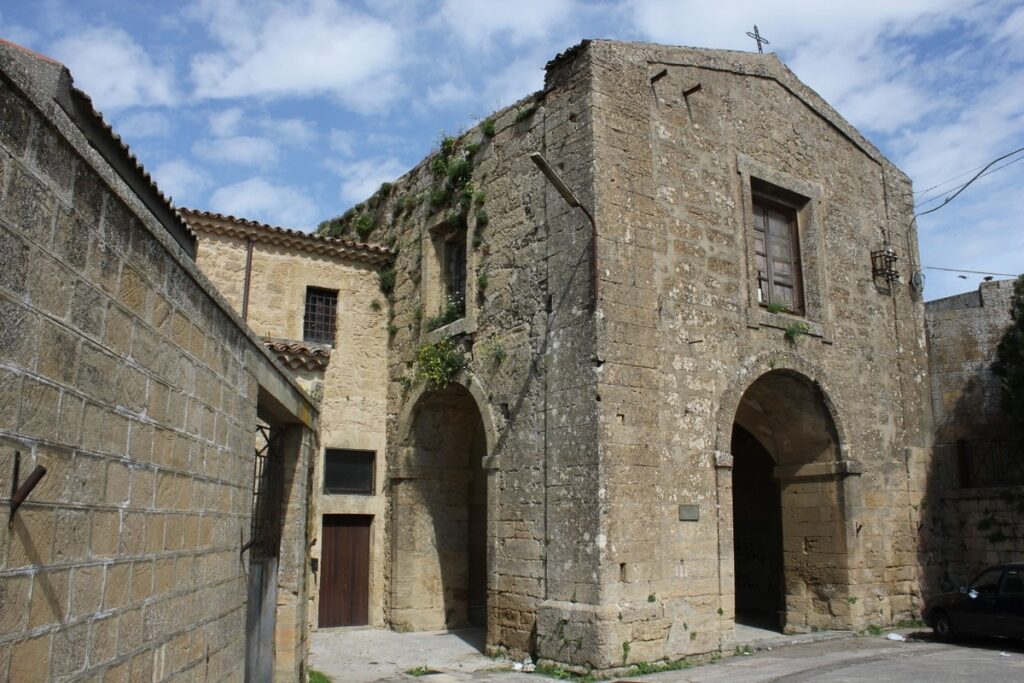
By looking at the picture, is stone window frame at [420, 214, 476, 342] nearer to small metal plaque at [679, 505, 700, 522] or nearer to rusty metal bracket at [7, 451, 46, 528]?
small metal plaque at [679, 505, 700, 522]

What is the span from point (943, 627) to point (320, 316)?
1049 cm

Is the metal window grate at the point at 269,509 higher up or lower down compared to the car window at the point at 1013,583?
higher up

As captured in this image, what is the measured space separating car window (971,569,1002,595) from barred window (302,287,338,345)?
10.1 metres

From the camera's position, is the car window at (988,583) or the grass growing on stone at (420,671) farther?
the car window at (988,583)

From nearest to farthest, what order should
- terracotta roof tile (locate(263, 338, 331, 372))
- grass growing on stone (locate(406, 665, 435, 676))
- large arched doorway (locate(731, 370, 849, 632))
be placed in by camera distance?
grass growing on stone (locate(406, 665, 435, 676)) < large arched doorway (locate(731, 370, 849, 632)) < terracotta roof tile (locate(263, 338, 331, 372))

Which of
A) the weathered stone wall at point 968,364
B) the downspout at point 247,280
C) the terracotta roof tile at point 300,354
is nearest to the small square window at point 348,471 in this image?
the terracotta roof tile at point 300,354

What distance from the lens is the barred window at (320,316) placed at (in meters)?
14.6

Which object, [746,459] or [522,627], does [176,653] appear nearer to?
[522,627]

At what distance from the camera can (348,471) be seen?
1411cm

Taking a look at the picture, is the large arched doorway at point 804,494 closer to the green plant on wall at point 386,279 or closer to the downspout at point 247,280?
the green plant on wall at point 386,279

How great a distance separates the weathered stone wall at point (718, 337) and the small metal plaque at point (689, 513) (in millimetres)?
74

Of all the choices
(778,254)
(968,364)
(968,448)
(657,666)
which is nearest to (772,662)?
(657,666)

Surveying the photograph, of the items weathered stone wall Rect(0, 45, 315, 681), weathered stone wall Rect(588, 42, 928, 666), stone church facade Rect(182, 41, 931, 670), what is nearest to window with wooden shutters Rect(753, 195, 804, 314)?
stone church facade Rect(182, 41, 931, 670)

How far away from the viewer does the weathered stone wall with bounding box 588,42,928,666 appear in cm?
1026
